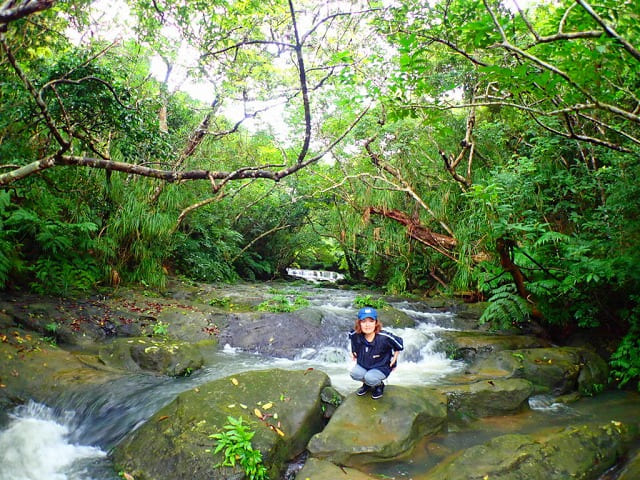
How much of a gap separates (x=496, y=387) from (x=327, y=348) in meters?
3.37

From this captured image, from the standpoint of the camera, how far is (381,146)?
1165 centimetres

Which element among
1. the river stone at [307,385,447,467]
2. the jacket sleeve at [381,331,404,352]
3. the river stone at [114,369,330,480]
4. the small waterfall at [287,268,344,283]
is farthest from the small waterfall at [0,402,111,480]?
the small waterfall at [287,268,344,283]

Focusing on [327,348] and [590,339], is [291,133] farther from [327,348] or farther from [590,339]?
[590,339]

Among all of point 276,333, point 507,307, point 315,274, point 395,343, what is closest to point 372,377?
point 395,343

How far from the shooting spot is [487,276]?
8.21m

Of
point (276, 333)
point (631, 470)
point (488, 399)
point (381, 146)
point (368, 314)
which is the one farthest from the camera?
point (381, 146)

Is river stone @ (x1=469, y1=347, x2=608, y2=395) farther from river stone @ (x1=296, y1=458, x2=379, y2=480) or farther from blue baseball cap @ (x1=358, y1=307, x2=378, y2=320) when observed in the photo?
river stone @ (x1=296, y1=458, x2=379, y2=480)

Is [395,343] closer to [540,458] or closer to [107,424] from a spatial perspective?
[540,458]

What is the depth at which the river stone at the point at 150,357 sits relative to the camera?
5832 millimetres

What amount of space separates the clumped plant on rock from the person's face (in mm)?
1513

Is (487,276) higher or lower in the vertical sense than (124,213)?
lower

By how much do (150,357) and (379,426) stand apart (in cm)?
367

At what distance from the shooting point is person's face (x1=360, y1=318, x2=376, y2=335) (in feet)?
14.0

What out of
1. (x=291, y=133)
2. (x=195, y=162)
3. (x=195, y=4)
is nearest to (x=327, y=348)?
(x=195, y=4)
